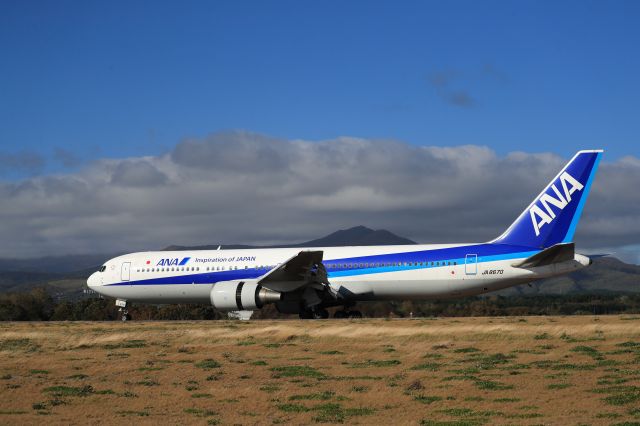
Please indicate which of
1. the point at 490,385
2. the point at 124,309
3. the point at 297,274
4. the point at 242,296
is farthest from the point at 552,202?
the point at 124,309

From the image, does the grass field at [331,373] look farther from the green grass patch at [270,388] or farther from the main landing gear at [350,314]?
the main landing gear at [350,314]

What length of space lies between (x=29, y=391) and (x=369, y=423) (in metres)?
8.40

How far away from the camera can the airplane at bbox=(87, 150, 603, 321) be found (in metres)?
33.5

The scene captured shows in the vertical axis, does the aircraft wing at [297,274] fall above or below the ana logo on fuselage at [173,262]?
below

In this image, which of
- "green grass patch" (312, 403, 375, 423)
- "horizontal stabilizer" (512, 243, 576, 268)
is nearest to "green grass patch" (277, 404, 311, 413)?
"green grass patch" (312, 403, 375, 423)

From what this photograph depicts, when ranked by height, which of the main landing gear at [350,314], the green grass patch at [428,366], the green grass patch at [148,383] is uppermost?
the main landing gear at [350,314]

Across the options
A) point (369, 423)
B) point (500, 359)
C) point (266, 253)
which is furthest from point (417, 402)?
point (266, 253)

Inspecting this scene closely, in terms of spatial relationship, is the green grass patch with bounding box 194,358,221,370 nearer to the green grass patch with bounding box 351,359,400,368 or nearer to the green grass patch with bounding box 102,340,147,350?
the green grass patch with bounding box 351,359,400,368

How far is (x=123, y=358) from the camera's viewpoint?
941 inches

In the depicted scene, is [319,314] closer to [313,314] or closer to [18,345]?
[313,314]

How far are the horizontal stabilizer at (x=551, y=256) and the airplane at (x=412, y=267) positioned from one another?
18mm

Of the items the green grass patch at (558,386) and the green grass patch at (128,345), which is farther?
the green grass patch at (128,345)

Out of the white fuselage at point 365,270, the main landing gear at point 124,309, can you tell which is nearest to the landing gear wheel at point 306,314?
the white fuselage at point 365,270

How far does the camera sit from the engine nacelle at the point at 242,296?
34.1m
